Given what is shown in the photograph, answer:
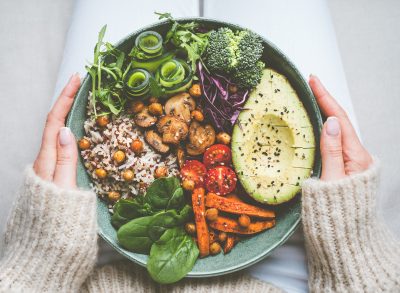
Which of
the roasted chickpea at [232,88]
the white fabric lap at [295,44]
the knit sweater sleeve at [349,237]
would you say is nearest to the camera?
the knit sweater sleeve at [349,237]

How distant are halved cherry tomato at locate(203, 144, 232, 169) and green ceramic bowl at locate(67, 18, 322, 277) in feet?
0.84

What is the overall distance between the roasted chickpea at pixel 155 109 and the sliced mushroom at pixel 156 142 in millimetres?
69

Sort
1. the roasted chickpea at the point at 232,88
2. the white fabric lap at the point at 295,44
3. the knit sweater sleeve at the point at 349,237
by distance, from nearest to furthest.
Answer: the knit sweater sleeve at the point at 349,237 → the roasted chickpea at the point at 232,88 → the white fabric lap at the point at 295,44

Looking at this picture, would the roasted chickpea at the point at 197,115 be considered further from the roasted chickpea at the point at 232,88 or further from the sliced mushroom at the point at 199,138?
the roasted chickpea at the point at 232,88

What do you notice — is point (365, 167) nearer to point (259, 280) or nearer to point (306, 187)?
point (306, 187)

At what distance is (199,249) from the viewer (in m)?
1.48

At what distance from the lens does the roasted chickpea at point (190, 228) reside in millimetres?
1480

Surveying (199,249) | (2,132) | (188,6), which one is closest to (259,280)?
(199,249)

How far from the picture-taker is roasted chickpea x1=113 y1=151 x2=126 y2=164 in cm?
142

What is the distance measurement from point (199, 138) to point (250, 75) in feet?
0.89

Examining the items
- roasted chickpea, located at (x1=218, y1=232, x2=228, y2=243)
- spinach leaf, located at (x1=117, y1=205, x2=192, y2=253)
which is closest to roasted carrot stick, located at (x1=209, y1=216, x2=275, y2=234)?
roasted chickpea, located at (x1=218, y1=232, x2=228, y2=243)

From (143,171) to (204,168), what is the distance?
0.69 ft

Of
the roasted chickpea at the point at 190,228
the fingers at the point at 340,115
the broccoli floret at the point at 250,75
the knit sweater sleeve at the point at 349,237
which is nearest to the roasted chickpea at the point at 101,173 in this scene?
the roasted chickpea at the point at 190,228

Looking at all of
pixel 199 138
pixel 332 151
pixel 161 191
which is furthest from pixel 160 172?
pixel 332 151
